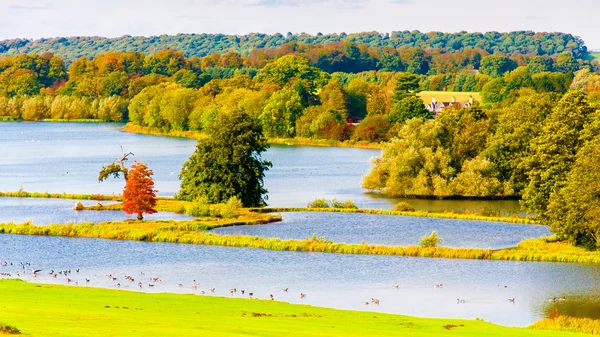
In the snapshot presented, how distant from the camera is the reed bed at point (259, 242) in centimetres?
5616

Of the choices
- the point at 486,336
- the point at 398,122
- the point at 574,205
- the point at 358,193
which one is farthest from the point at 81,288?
the point at 398,122

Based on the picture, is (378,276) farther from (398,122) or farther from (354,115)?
(354,115)

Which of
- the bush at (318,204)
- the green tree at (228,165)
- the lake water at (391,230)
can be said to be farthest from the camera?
the bush at (318,204)

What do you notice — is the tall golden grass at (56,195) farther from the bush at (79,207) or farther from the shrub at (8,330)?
the shrub at (8,330)

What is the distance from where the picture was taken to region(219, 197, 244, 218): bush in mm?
69938

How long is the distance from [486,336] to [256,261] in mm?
23544

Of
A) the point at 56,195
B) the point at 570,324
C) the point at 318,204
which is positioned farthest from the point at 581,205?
the point at 56,195

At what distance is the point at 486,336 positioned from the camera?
1316 inches

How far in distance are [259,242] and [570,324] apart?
80.8 ft

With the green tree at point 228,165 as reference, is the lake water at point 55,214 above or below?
below

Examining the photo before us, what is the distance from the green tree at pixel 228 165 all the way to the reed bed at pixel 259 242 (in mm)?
6934

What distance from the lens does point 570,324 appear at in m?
38.5

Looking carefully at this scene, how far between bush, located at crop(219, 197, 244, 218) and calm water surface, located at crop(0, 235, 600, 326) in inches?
361

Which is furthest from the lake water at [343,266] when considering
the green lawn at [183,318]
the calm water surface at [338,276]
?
the green lawn at [183,318]
